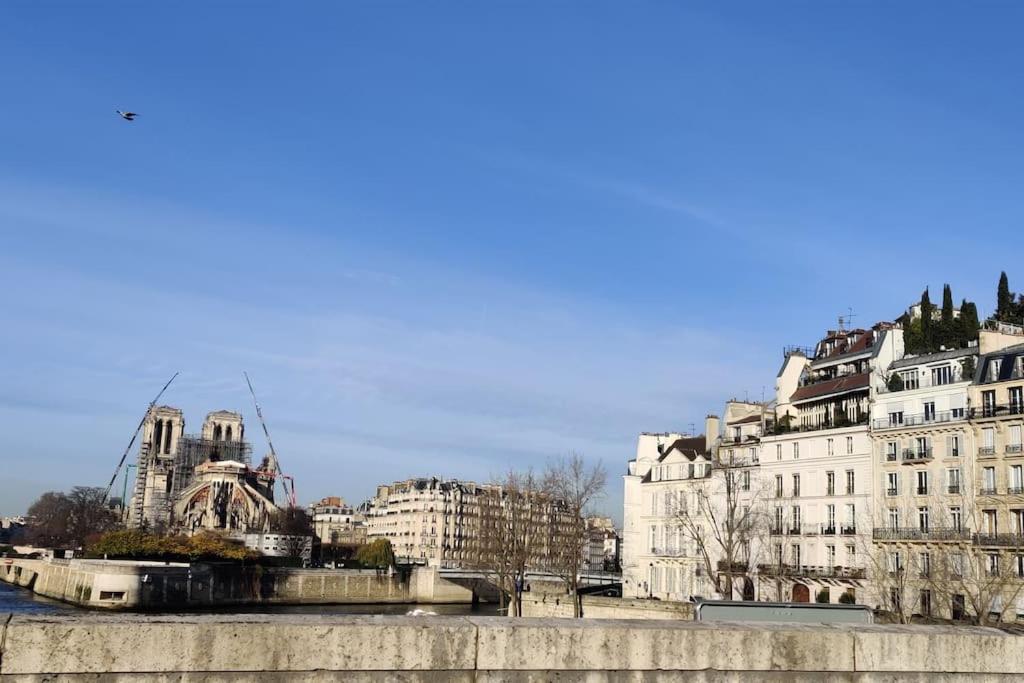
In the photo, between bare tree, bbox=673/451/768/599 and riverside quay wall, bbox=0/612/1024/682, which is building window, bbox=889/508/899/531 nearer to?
bare tree, bbox=673/451/768/599

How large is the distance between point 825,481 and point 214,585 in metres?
75.7

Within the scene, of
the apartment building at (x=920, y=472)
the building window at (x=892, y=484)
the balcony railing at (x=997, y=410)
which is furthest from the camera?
the building window at (x=892, y=484)

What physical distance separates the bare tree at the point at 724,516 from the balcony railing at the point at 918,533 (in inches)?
391

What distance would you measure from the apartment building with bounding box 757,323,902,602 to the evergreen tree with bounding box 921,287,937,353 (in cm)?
187

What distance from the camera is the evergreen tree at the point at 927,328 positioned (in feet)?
255

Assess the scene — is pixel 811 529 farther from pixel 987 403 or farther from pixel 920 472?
pixel 987 403

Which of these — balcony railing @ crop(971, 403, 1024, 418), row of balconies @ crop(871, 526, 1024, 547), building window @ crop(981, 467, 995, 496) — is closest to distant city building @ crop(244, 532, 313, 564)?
row of balconies @ crop(871, 526, 1024, 547)

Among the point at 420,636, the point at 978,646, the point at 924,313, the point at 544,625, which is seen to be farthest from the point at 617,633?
the point at 924,313

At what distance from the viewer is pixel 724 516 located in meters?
85.8

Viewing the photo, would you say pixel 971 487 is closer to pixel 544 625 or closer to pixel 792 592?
pixel 792 592

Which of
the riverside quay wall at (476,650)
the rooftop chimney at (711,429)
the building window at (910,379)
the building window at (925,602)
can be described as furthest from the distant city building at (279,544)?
the riverside quay wall at (476,650)

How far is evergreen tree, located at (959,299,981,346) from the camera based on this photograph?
A: 77500 millimetres

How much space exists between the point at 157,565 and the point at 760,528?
7160cm

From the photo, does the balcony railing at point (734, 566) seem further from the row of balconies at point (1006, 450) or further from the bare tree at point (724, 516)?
the row of balconies at point (1006, 450)
